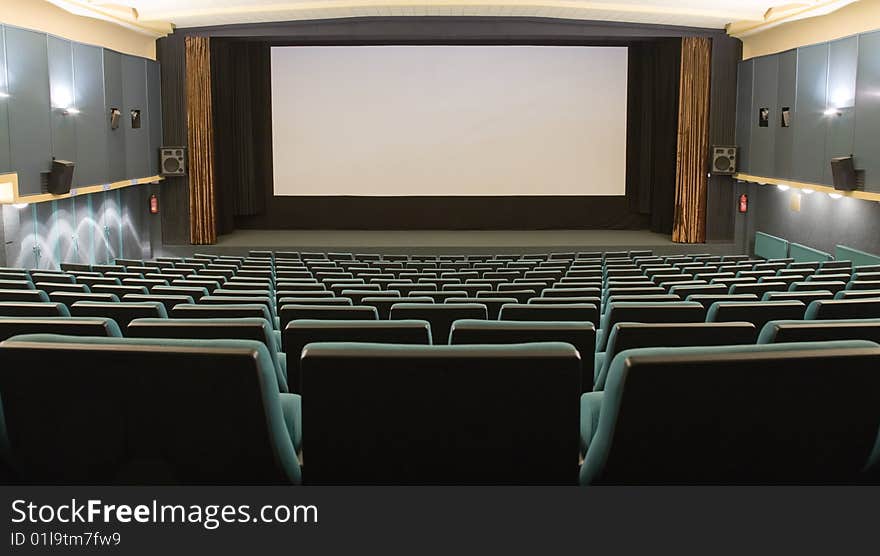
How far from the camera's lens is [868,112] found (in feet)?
43.5

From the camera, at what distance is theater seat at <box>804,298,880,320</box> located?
4785 mm

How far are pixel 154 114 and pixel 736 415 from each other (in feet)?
59.3

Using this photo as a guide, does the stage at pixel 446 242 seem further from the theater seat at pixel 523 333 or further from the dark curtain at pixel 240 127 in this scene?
the theater seat at pixel 523 333

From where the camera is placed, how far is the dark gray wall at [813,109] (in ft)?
43.5

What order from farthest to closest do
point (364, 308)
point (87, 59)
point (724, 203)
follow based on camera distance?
point (724, 203) < point (87, 59) < point (364, 308)

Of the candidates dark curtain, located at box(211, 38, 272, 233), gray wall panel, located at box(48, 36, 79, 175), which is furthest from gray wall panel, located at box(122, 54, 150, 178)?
gray wall panel, located at box(48, 36, 79, 175)

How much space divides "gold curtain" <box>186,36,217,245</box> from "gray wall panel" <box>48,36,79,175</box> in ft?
12.3

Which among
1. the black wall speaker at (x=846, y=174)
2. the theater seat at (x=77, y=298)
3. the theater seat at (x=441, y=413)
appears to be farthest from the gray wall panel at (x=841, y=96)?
the theater seat at (x=441, y=413)

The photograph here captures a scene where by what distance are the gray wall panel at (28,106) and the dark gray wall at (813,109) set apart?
43.1 feet

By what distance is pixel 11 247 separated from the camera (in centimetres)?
1278
